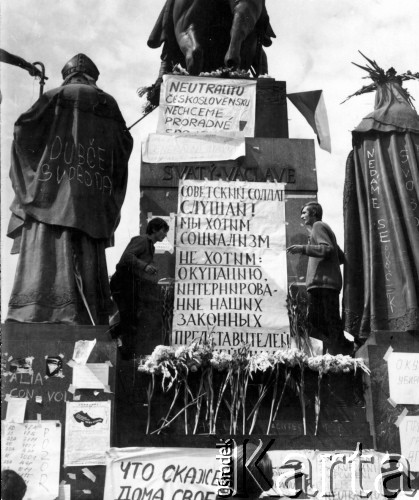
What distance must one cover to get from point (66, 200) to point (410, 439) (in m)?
4.96

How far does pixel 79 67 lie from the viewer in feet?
43.7

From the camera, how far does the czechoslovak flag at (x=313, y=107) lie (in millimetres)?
14641

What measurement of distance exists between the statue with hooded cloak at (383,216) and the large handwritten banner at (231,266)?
36.5 inches

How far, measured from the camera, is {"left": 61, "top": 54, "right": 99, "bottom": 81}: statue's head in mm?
13336

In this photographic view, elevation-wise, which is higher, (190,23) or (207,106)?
(190,23)

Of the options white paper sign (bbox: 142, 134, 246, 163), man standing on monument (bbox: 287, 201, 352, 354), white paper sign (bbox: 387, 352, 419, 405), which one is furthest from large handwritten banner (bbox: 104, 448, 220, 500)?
white paper sign (bbox: 142, 134, 246, 163)

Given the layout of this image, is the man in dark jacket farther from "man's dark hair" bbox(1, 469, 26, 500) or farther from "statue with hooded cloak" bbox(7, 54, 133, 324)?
"man's dark hair" bbox(1, 469, 26, 500)

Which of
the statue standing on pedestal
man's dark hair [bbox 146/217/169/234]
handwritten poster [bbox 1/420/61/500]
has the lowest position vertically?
handwritten poster [bbox 1/420/61/500]

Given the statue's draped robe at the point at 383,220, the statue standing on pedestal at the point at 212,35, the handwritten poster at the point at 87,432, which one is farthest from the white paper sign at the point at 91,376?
the statue standing on pedestal at the point at 212,35

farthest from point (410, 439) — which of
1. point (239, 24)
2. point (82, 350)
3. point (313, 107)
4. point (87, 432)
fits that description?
point (239, 24)

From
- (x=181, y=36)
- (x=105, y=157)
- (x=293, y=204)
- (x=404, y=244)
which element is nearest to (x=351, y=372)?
(x=404, y=244)

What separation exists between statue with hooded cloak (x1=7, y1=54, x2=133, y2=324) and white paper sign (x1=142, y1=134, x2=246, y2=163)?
57cm

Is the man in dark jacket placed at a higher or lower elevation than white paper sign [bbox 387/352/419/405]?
higher

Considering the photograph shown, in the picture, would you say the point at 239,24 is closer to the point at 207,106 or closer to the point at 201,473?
the point at 207,106
